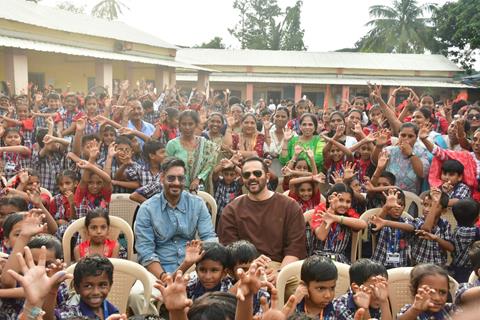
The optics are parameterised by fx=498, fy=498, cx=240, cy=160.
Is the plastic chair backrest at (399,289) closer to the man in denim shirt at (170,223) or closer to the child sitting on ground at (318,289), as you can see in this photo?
the child sitting on ground at (318,289)

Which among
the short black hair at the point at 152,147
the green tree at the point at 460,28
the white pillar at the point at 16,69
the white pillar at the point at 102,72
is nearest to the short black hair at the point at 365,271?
the short black hair at the point at 152,147

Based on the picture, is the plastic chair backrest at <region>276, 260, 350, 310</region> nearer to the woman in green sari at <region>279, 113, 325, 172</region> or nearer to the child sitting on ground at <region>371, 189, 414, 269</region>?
the child sitting on ground at <region>371, 189, 414, 269</region>

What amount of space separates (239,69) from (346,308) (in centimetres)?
2705

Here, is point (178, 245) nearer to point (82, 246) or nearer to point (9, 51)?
point (82, 246)

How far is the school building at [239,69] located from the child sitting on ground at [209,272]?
1452cm

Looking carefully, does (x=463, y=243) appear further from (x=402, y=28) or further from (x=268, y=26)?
(x=268, y=26)

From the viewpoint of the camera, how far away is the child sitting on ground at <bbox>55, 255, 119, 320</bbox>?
110 inches

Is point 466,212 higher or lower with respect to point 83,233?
higher

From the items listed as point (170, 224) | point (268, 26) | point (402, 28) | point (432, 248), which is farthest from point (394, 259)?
point (268, 26)

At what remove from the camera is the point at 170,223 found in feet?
12.8

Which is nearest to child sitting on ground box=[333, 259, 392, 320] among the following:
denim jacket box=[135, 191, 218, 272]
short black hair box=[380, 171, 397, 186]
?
denim jacket box=[135, 191, 218, 272]

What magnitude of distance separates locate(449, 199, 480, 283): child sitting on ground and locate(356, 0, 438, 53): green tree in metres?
33.0

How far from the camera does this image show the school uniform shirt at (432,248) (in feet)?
12.9

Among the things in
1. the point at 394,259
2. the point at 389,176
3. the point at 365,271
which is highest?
the point at 389,176
